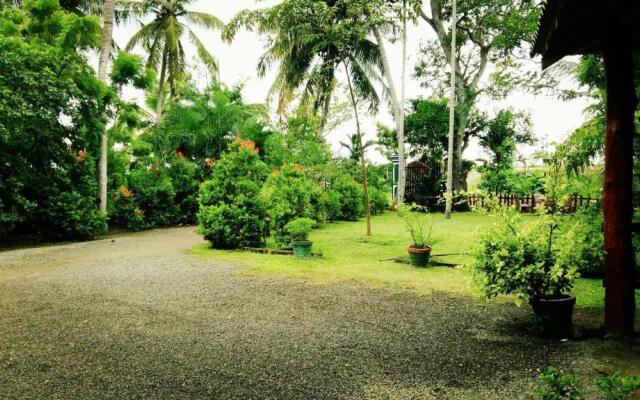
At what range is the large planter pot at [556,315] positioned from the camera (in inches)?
151

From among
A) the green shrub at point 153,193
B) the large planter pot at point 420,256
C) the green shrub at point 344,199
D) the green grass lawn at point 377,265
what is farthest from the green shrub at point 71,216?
the large planter pot at point 420,256

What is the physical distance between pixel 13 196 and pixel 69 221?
56.4 inches

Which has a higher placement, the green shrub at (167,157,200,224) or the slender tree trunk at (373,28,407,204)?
the slender tree trunk at (373,28,407,204)

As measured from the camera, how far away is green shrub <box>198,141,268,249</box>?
→ 30.8 feet

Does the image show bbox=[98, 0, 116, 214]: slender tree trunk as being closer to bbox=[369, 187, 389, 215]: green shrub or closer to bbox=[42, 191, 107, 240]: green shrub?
bbox=[42, 191, 107, 240]: green shrub

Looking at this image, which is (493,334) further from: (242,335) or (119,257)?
(119,257)

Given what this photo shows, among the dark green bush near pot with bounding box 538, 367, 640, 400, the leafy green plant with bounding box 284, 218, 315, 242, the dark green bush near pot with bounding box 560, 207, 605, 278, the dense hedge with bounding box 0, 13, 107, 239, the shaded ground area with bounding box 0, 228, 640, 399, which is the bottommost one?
the shaded ground area with bounding box 0, 228, 640, 399

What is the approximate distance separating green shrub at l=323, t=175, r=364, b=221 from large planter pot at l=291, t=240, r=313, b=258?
21.5 ft

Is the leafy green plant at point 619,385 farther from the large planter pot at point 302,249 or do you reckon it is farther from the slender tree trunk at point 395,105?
the slender tree trunk at point 395,105

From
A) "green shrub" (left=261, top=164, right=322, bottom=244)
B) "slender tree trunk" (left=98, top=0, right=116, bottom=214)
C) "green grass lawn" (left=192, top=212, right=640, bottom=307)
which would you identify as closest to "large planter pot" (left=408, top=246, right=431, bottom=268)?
"green grass lawn" (left=192, top=212, right=640, bottom=307)

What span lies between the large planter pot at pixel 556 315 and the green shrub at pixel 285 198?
6141 millimetres

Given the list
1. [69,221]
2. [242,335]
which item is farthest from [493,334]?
[69,221]

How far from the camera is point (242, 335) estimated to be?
400 cm

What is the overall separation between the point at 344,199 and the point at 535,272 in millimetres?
12476
